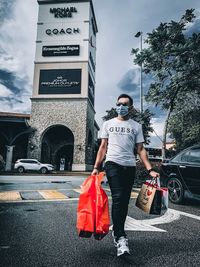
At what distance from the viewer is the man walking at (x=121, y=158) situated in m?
3.04

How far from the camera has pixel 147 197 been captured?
3197 mm

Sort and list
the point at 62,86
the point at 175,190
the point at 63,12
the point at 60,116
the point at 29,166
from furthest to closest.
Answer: the point at 63,12
the point at 62,86
the point at 60,116
the point at 29,166
the point at 175,190

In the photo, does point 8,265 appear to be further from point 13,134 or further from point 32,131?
point 32,131

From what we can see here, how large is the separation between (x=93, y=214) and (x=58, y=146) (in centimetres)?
3551

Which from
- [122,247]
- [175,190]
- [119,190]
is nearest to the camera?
[122,247]

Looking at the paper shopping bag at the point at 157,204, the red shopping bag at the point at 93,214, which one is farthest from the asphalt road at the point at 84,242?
the paper shopping bag at the point at 157,204

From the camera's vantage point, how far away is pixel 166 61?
1962 centimetres

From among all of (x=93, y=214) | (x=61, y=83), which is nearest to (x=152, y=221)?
(x=93, y=214)

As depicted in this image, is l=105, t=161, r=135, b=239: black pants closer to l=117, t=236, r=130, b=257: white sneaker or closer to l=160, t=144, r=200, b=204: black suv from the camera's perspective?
l=117, t=236, r=130, b=257: white sneaker

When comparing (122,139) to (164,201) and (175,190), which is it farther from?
(175,190)

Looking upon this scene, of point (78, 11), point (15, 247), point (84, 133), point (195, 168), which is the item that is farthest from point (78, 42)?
point (15, 247)

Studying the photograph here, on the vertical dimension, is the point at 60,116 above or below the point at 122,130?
above

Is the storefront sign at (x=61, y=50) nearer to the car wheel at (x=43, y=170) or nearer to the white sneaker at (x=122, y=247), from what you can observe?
the car wheel at (x=43, y=170)

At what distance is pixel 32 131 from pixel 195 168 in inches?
1198
